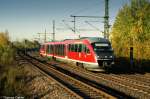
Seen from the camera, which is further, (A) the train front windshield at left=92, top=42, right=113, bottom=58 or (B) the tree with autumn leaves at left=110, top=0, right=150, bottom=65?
(B) the tree with autumn leaves at left=110, top=0, right=150, bottom=65

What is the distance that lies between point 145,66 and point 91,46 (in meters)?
6.96

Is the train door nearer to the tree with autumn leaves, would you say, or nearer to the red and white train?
the red and white train

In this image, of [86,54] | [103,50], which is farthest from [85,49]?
[103,50]

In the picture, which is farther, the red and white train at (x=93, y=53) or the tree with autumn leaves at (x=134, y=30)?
the tree with autumn leaves at (x=134, y=30)

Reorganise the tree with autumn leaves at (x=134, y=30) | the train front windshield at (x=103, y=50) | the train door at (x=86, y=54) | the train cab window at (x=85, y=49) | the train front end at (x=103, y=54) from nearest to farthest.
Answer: the train front end at (x=103, y=54), the train front windshield at (x=103, y=50), the train door at (x=86, y=54), the train cab window at (x=85, y=49), the tree with autumn leaves at (x=134, y=30)

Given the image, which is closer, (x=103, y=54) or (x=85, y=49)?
(x=103, y=54)

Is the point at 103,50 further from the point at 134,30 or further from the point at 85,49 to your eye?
the point at 134,30

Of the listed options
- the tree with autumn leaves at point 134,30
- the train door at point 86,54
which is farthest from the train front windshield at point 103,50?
the tree with autumn leaves at point 134,30

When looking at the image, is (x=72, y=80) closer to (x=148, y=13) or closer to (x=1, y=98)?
(x=1, y=98)

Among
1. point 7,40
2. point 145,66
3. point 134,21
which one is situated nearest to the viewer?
point 145,66

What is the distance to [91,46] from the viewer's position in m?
23.3

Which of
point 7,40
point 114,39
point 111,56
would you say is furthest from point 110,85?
Result: point 7,40

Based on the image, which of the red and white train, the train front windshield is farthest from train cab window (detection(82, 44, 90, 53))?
the train front windshield

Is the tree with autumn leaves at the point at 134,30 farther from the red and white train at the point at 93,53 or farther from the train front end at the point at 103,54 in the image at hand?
the train front end at the point at 103,54
